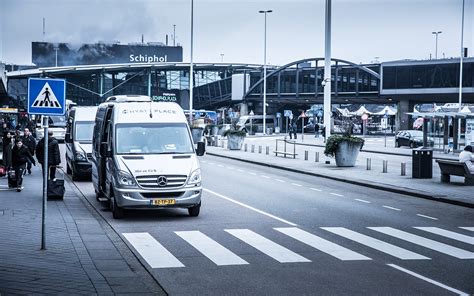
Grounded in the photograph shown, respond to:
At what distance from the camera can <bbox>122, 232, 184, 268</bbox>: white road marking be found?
451 inches

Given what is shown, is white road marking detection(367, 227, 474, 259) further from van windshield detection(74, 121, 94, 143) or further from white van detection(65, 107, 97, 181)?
van windshield detection(74, 121, 94, 143)

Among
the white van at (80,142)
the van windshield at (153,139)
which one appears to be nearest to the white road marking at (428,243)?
the van windshield at (153,139)

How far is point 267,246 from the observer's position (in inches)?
516

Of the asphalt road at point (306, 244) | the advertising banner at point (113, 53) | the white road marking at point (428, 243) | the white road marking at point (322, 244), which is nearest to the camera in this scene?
the asphalt road at point (306, 244)

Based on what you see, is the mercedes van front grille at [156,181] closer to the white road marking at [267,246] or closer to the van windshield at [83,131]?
the white road marking at [267,246]

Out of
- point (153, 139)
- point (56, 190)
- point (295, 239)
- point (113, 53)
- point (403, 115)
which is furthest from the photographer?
point (113, 53)

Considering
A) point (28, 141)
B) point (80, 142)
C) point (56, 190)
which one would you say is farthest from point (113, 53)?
point (56, 190)

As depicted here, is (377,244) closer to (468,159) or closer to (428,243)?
(428,243)

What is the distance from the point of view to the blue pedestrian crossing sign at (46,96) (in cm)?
1204

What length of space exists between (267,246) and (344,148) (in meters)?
21.9

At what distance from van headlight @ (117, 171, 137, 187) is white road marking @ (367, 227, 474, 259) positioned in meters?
5.30

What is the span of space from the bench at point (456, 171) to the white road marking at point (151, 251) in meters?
14.2

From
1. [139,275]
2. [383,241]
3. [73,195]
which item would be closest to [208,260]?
[139,275]

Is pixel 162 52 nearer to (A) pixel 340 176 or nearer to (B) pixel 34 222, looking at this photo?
(A) pixel 340 176
